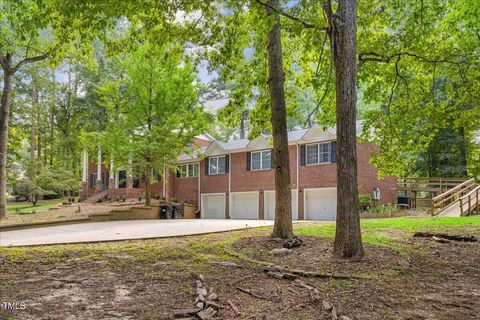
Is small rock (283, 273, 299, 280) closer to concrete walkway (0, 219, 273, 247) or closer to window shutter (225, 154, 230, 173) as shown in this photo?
concrete walkway (0, 219, 273, 247)

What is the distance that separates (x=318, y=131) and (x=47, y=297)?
58.5ft

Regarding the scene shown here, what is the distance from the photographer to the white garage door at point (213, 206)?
2531 centimetres

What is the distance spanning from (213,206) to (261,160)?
18.7 ft

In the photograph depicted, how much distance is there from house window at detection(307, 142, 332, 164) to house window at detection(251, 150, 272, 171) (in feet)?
9.29

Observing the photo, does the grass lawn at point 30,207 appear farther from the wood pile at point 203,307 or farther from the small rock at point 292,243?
the wood pile at point 203,307

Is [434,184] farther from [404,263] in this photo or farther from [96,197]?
[96,197]

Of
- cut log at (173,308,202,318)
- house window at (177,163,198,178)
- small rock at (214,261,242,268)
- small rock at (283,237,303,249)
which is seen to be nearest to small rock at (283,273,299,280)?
small rock at (214,261,242,268)

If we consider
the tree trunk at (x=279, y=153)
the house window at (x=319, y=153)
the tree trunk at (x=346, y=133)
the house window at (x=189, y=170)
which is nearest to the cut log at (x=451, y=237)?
the tree trunk at (x=279, y=153)

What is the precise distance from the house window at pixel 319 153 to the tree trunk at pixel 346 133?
1405cm

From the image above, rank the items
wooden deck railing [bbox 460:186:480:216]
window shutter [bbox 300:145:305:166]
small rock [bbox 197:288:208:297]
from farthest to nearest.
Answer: window shutter [bbox 300:145:305:166] → wooden deck railing [bbox 460:186:480:216] → small rock [bbox 197:288:208:297]

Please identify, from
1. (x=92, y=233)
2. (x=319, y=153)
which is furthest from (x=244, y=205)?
(x=92, y=233)

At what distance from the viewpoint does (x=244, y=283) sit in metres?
4.68

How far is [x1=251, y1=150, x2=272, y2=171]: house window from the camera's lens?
2249cm

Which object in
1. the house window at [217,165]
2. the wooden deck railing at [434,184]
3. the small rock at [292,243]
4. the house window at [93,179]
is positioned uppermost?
the house window at [217,165]
